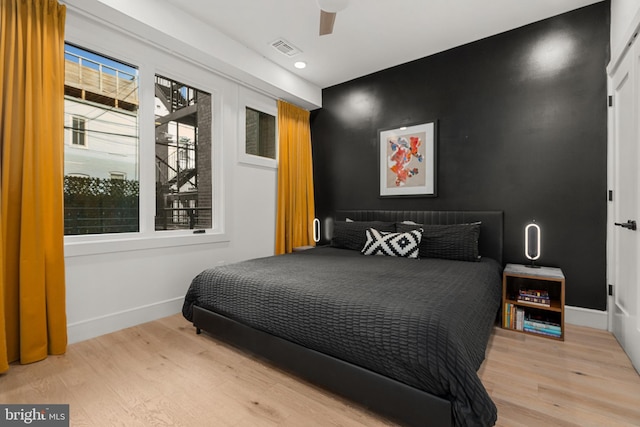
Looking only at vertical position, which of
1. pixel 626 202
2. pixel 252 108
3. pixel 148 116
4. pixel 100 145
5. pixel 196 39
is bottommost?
pixel 626 202

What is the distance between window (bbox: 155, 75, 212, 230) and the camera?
305cm

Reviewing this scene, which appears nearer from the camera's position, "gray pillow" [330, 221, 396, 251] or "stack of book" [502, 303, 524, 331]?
"stack of book" [502, 303, 524, 331]

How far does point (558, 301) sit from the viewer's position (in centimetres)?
267

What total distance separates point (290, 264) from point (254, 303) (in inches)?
23.6

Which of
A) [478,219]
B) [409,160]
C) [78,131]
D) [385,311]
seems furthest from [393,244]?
[78,131]

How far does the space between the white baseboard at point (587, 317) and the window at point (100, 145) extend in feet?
13.1

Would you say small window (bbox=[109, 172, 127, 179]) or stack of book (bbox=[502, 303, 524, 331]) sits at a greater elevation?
small window (bbox=[109, 172, 127, 179])

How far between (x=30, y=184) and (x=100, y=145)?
727mm

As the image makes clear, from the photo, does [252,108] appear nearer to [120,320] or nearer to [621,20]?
[120,320]

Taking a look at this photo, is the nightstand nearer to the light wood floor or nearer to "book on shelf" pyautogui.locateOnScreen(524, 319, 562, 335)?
"book on shelf" pyautogui.locateOnScreen(524, 319, 562, 335)

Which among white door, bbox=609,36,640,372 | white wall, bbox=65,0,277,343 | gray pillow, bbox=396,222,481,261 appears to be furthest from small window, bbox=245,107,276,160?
white door, bbox=609,36,640,372

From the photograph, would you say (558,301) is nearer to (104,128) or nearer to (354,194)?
(354,194)

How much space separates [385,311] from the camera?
152 centimetres

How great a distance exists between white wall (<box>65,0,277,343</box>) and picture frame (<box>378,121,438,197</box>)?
1460 millimetres
